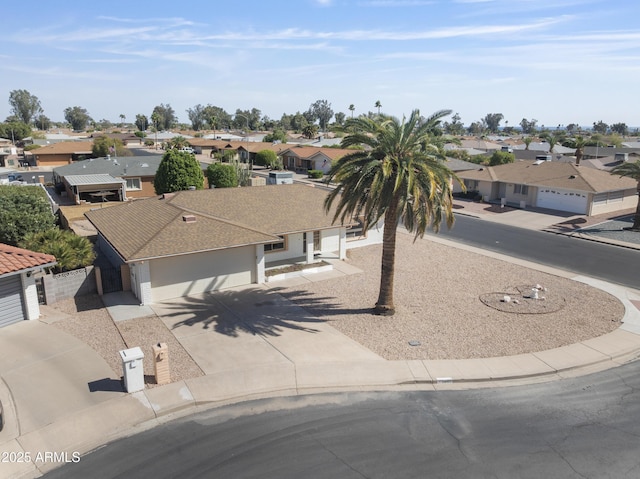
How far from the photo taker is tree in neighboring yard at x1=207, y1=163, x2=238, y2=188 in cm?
4525

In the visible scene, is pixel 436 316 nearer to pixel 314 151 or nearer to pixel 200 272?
pixel 200 272

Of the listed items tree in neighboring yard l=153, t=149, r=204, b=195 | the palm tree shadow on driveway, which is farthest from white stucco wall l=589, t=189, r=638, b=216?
tree in neighboring yard l=153, t=149, r=204, b=195

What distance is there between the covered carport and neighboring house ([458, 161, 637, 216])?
36141 mm

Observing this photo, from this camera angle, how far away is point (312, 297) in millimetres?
22984

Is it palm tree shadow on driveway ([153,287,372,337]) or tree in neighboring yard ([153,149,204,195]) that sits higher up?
tree in neighboring yard ([153,149,204,195])

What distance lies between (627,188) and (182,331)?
43.7m

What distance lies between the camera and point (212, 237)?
22.8 metres

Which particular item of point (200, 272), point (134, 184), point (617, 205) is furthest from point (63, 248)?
point (617, 205)

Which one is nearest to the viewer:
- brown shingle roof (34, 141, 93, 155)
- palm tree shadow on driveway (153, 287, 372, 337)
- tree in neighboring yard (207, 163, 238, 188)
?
palm tree shadow on driveway (153, 287, 372, 337)

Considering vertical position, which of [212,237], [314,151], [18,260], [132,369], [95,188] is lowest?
[132,369]

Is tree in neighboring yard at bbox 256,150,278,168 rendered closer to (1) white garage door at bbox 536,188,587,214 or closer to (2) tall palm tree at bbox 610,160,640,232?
(1) white garage door at bbox 536,188,587,214

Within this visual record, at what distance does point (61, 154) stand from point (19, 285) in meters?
68.6

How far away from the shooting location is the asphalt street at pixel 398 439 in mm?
11484

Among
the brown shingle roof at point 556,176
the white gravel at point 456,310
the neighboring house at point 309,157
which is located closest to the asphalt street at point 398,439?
the white gravel at point 456,310
